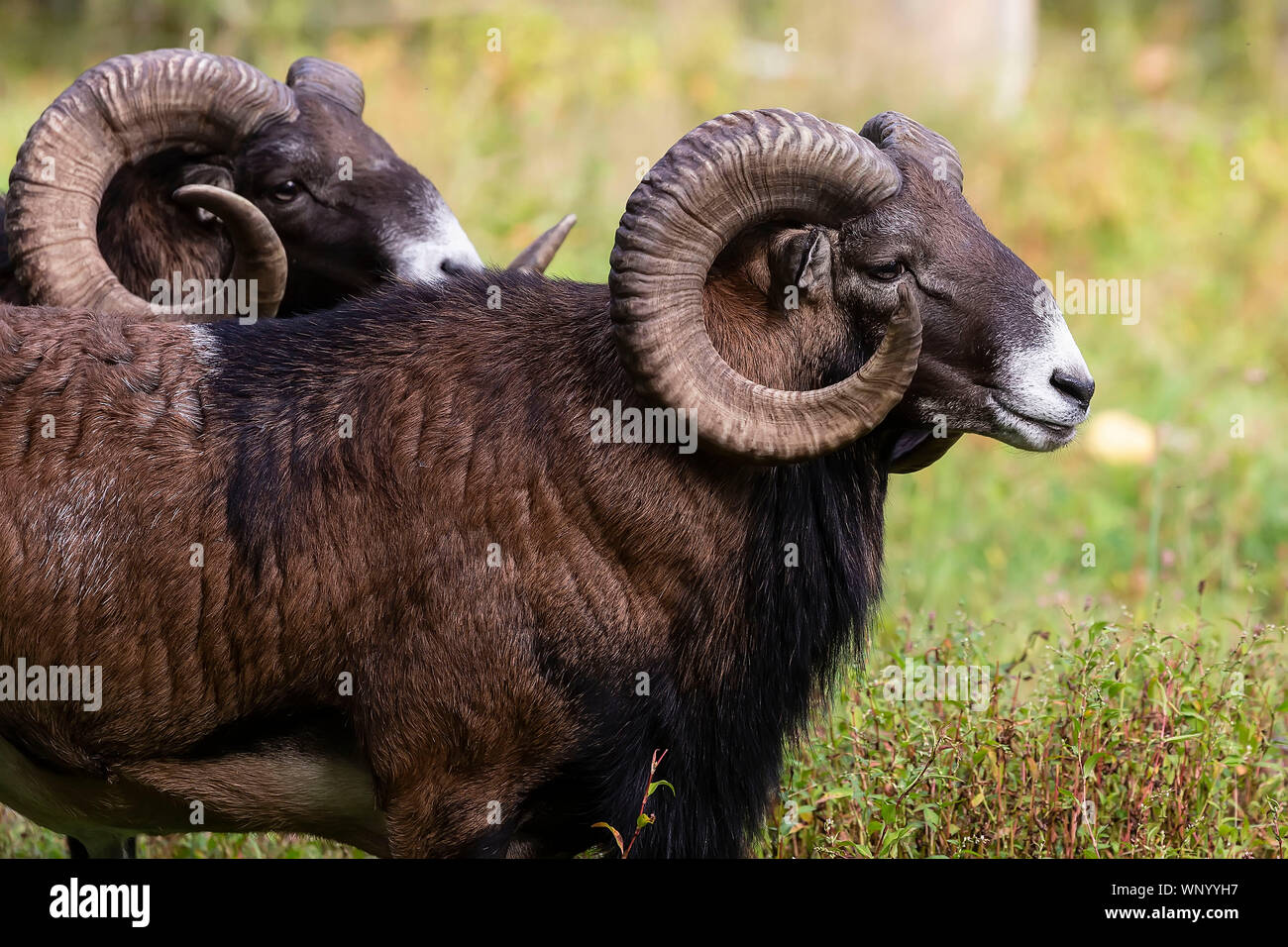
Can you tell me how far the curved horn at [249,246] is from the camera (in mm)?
6352

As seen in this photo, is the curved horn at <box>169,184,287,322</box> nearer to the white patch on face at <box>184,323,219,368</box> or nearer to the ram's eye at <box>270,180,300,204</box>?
the ram's eye at <box>270,180,300,204</box>

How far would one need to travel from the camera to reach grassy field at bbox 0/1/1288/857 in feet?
20.0

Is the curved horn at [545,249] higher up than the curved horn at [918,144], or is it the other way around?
the curved horn at [545,249]

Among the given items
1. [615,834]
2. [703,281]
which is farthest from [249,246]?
[615,834]

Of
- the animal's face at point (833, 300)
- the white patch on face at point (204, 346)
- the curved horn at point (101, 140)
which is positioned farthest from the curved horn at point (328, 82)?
the animal's face at point (833, 300)

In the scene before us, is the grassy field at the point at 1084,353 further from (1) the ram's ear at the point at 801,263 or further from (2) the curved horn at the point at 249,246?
(2) the curved horn at the point at 249,246

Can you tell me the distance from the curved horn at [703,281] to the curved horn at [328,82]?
314cm

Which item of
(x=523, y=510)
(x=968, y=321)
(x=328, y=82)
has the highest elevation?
(x=328, y=82)

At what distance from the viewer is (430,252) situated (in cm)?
701

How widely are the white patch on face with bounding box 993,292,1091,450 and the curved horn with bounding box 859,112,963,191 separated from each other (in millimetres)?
649

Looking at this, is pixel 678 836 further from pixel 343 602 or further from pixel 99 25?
pixel 99 25

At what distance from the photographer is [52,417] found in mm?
5277

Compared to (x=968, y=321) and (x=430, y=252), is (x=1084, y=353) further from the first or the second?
(x=968, y=321)

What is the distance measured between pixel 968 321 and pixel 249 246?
3.07 m
